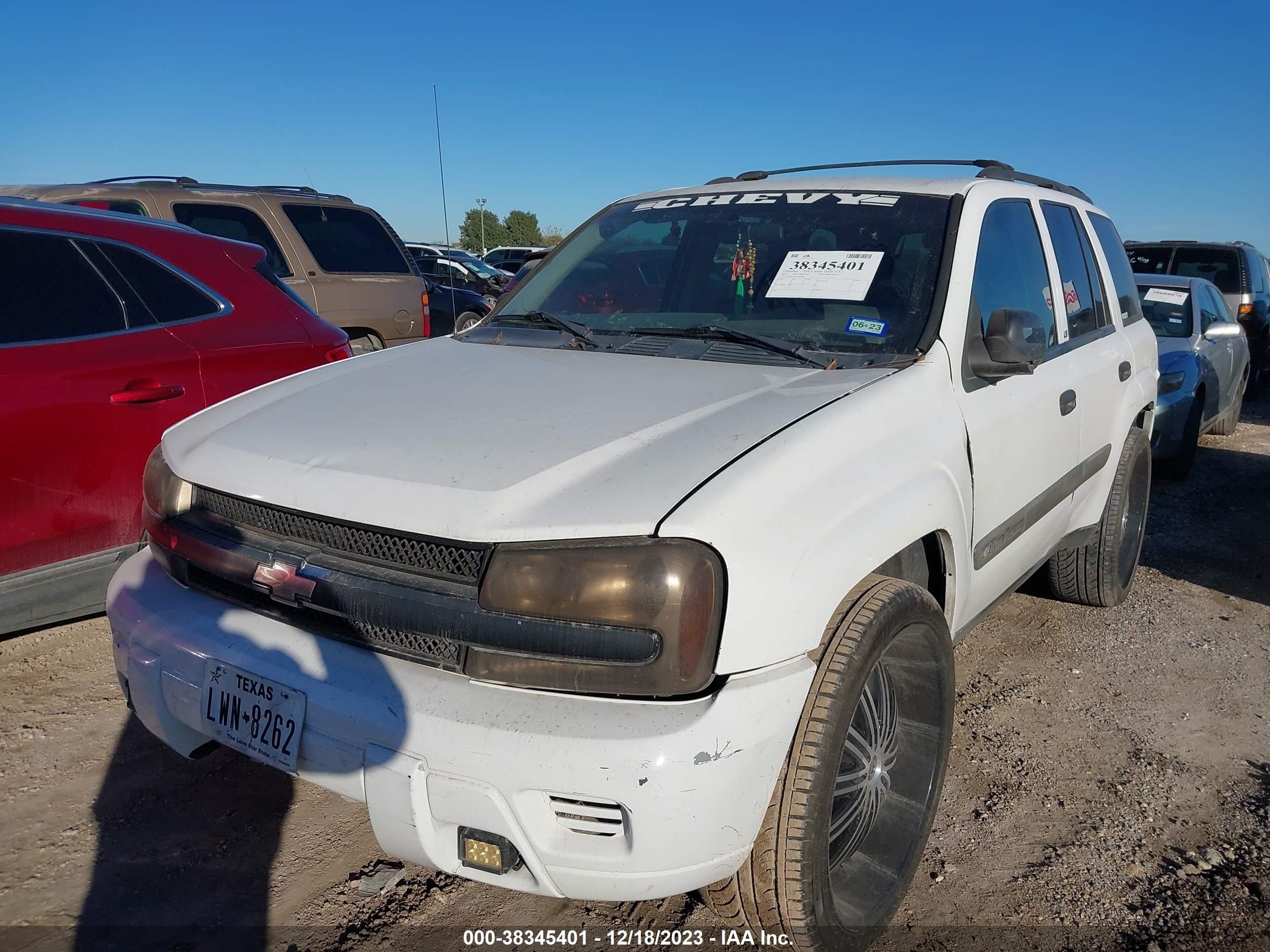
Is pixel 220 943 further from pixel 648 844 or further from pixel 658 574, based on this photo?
pixel 658 574

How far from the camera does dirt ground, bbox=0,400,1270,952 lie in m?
2.26

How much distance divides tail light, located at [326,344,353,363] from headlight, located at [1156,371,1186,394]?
5.40 metres

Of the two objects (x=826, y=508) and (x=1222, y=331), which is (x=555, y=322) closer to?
(x=826, y=508)

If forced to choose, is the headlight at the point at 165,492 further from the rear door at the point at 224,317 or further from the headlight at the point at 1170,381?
the headlight at the point at 1170,381

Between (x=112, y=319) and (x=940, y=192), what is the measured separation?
9.64ft

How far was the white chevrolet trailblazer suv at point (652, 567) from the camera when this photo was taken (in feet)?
5.54

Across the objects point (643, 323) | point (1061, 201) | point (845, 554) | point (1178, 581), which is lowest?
point (1178, 581)

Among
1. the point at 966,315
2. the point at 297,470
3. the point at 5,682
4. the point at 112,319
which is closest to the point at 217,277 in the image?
the point at 112,319

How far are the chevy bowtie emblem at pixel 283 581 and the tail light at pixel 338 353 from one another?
2.14m

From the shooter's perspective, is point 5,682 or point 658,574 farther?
point 5,682

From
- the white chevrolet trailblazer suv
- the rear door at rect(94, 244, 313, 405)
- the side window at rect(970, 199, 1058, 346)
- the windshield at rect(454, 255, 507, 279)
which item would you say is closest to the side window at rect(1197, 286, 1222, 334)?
the side window at rect(970, 199, 1058, 346)

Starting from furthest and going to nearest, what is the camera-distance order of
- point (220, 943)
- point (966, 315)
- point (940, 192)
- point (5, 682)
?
point (5, 682) → point (940, 192) → point (966, 315) → point (220, 943)

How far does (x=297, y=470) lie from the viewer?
2.06 meters

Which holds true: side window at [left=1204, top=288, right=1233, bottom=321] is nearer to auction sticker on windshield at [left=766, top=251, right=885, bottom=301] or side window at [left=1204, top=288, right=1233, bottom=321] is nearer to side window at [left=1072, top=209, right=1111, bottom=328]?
side window at [left=1072, top=209, right=1111, bottom=328]
